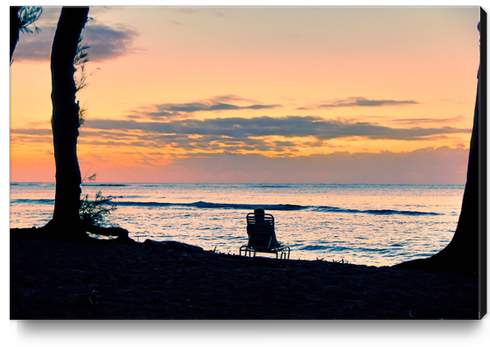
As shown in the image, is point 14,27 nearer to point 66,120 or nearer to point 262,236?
point 66,120

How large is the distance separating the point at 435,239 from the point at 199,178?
894 cm

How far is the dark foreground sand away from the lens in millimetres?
4129

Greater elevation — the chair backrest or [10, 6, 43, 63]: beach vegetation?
[10, 6, 43, 63]: beach vegetation

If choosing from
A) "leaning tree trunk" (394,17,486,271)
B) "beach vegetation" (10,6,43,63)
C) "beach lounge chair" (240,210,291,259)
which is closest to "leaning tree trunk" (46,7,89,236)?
"beach vegetation" (10,6,43,63)

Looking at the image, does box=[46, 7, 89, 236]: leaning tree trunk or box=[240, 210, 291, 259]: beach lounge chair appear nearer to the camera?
box=[46, 7, 89, 236]: leaning tree trunk

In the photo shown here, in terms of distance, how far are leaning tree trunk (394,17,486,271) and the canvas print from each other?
0.02 metres

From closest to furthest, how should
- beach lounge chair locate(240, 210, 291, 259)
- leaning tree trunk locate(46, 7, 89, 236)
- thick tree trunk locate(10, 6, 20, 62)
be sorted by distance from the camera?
thick tree trunk locate(10, 6, 20, 62), leaning tree trunk locate(46, 7, 89, 236), beach lounge chair locate(240, 210, 291, 259)

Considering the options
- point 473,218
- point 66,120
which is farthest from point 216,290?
point 66,120

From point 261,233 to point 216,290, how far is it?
241cm

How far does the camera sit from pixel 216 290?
15.0 feet

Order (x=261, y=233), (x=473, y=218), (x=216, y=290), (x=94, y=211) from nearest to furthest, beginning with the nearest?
(x=216, y=290) < (x=473, y=218) < (x=261, y=233) < (x=94, y=211)

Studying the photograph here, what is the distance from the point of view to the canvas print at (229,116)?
173 inches

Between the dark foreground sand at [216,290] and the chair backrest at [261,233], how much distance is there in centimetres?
113

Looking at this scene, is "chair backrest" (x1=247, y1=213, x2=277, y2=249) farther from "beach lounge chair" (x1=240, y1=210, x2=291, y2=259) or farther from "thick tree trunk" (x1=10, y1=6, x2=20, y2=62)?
"thick tree trunk" (x1=10, y1=6, x2=20, y2=62)
